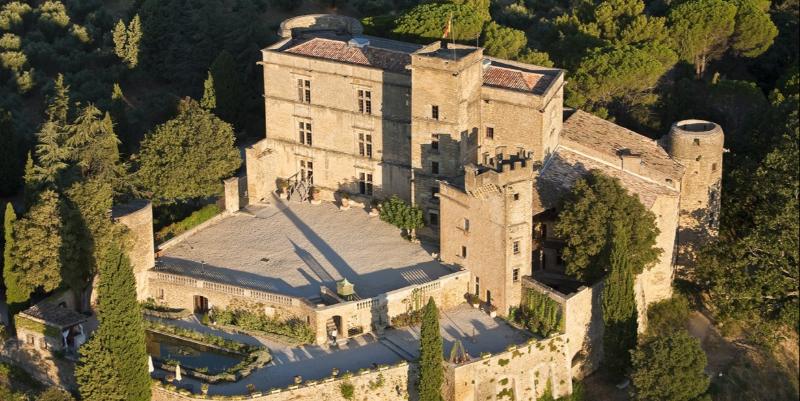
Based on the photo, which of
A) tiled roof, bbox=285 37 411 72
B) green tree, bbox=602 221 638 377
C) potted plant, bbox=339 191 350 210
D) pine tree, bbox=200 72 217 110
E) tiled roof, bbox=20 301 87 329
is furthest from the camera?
pine tree, bbox=200 72 217 110

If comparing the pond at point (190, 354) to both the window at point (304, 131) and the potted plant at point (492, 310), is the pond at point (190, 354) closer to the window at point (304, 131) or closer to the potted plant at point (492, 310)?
the potted plant at point (492, 310)

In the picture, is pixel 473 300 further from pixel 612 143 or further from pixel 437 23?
pixel 437 23

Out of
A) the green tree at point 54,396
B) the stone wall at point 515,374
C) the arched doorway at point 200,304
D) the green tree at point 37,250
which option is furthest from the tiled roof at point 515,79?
the green tree at point 54,396

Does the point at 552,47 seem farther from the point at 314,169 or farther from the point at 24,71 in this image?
the point at 24,71

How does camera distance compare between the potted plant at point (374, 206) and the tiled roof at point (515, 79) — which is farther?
the potted plant at point (374, 206)

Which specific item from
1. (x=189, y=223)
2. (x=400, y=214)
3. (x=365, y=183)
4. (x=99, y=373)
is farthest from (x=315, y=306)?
(x=365, y=183)

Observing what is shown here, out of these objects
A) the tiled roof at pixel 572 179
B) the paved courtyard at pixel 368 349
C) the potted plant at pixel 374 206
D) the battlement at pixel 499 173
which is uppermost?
the battlement at pixel 499 173

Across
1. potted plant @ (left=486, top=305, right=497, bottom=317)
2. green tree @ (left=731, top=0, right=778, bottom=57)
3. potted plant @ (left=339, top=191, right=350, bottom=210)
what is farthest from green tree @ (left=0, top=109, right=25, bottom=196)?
green tree @ (left=731, top=0, right=778, bottom=57)

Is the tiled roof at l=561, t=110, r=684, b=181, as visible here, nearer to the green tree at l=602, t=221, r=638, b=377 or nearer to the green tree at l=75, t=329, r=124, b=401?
the green tree at l=602, t=221, r=638, b=377
